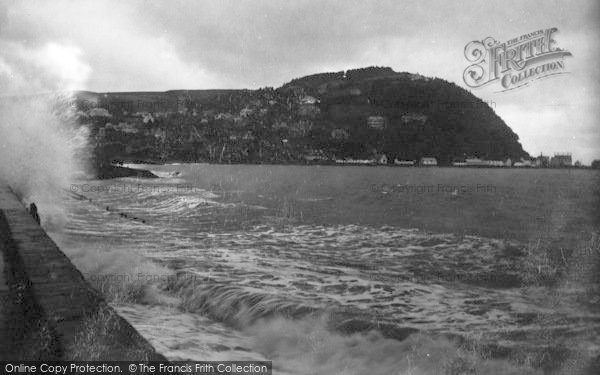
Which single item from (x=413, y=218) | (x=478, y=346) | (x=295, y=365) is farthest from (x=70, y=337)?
(x=413, y=218)

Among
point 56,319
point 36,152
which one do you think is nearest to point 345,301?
point 56,319

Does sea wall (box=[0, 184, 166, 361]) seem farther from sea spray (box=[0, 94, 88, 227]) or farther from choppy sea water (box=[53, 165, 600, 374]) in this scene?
sea spray (box=[0, 94, 88, 227])

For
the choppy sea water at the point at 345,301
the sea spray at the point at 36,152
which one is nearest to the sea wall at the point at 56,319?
the choppy sea water at the point at 345,301

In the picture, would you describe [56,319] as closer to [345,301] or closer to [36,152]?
[345,301]

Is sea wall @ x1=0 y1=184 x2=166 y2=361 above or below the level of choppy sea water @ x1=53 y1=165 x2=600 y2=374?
above

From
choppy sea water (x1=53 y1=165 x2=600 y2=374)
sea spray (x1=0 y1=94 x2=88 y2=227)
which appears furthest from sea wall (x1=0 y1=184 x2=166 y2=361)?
sea spray (x1=0 y1=94 x2=88 y2=227)

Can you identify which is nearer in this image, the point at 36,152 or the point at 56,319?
the point at 56,319

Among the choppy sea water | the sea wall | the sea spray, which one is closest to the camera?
the sea wall

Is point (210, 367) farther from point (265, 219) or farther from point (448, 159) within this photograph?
point (448, 159)
